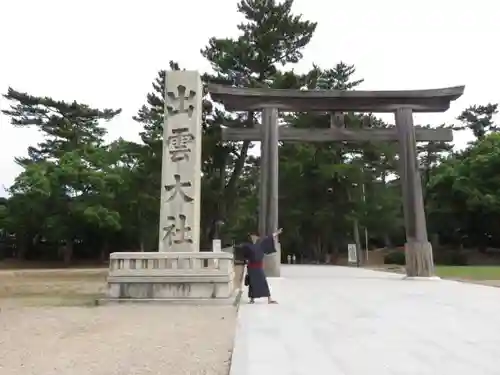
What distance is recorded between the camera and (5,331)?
6.76 m

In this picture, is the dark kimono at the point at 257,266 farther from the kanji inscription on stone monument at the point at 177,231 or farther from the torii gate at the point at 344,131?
the torii gate at the point at 344,131

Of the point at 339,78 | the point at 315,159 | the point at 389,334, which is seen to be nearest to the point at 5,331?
the point at 389,334

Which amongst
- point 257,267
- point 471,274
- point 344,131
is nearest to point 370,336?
point 257,267

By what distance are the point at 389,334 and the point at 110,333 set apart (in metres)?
3.41

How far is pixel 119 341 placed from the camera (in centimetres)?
575

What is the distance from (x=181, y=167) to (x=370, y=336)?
7349 mm

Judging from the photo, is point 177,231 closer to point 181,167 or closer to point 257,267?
point 181,167

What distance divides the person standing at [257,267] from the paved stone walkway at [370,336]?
323mm

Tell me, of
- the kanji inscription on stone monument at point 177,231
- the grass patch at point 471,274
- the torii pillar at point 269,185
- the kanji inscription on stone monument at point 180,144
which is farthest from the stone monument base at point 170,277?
the grass patch at point 471,274

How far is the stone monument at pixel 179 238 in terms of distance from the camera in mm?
9633

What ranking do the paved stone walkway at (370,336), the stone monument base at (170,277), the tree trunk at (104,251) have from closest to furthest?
the paved stone walkway at (370,336)
the stone monument base at (170,277)
the tree trunk at (104,251)

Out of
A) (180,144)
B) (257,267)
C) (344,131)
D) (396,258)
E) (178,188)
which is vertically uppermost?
(344,131)

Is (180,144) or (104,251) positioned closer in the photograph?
(180,144)

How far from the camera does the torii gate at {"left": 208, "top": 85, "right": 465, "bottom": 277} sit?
1603 cm
